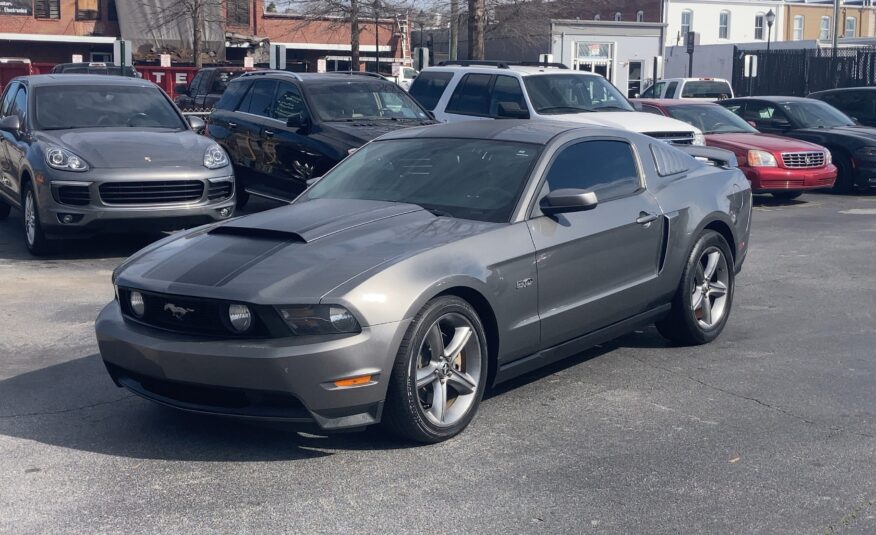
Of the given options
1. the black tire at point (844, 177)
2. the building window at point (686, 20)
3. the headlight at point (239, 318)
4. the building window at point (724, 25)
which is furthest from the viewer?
the building window at point (724, 25)

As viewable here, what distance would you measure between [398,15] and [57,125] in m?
23.9

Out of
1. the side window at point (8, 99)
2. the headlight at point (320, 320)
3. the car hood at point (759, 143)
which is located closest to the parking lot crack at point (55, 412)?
the headlight at point (320, 320)

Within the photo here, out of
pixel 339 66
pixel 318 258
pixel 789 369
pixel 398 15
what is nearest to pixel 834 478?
pixel 789 369

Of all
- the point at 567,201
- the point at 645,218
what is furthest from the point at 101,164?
the point at 567,201

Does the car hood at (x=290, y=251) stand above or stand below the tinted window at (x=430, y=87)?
below

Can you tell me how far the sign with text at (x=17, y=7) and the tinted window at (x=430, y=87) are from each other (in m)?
38.0

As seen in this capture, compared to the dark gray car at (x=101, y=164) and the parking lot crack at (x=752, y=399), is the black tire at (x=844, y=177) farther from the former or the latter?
the parking lot crack at (x=752, y=399)

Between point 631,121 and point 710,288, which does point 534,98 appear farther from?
point 710,288

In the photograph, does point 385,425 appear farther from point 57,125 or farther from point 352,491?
point 57,125

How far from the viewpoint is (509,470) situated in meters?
4.82

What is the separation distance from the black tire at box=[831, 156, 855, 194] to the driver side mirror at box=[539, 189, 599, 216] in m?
12.7

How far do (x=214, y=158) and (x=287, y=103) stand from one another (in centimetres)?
238

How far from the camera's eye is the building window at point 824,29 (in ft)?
222

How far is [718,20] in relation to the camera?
63562 mm
